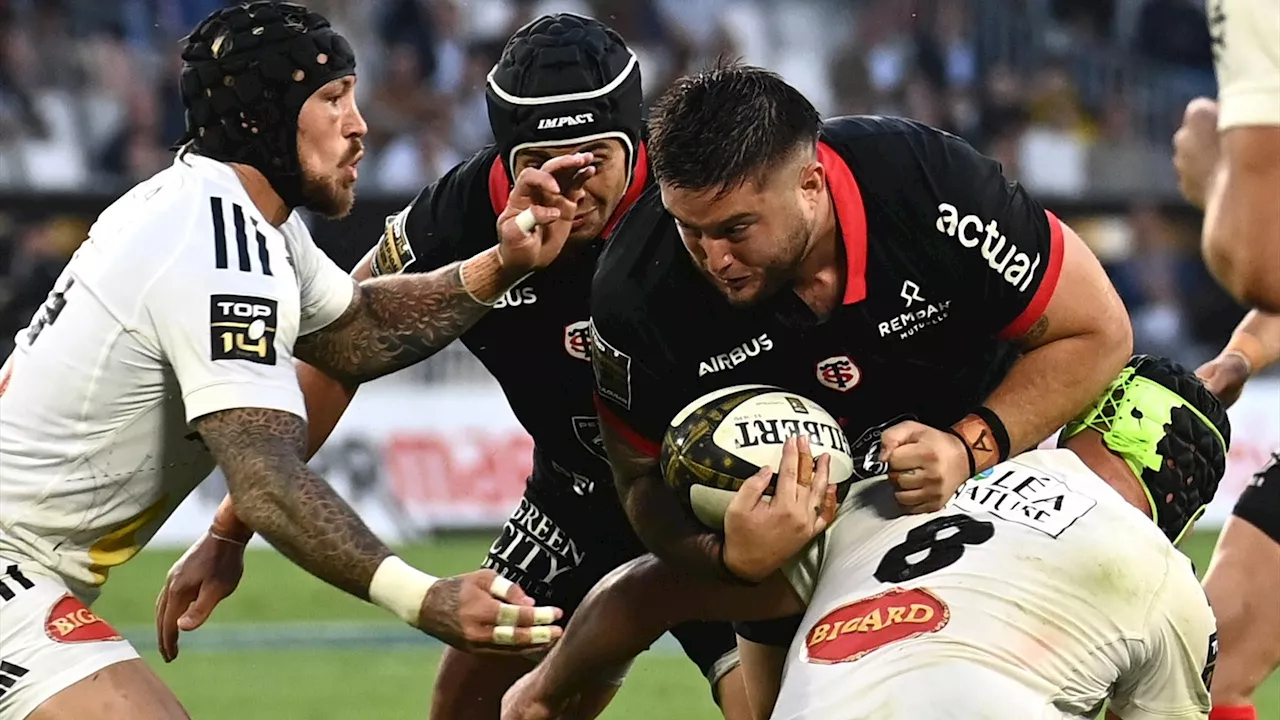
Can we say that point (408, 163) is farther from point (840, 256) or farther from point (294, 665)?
point (840, 256)

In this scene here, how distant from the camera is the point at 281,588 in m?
11.3

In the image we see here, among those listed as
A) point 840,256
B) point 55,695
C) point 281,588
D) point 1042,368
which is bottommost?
point 281,588

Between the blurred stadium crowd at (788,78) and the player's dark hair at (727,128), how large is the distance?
31.6 ft

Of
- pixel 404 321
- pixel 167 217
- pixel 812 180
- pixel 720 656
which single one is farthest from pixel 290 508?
pixel 720 656

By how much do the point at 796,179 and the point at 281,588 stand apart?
25.4ft

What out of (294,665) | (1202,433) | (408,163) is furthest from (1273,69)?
(408,163)

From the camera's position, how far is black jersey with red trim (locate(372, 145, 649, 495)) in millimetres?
5312

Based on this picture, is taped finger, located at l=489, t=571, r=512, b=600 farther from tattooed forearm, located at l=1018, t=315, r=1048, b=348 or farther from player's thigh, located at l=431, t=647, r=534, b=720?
player's thigh, located at l=431, t=647, r=534, b=720

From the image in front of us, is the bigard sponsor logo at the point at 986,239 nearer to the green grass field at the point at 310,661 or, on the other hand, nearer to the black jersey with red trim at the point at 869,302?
the black jersey with red trim at the point at 869,302

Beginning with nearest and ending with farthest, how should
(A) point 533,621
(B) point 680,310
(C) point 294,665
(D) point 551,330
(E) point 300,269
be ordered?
(A) point 533,621 < (B) point 680,310 < (E) point 300,269 < (D) point 551,330 < (C) point 294,665

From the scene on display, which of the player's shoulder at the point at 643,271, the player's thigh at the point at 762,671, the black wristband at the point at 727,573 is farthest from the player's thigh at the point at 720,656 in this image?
the player's shoulder at the point at 643,271

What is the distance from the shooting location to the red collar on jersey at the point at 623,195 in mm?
5062

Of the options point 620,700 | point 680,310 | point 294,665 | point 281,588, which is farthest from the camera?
point 281,588

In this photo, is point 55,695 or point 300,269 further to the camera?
point 300,269
